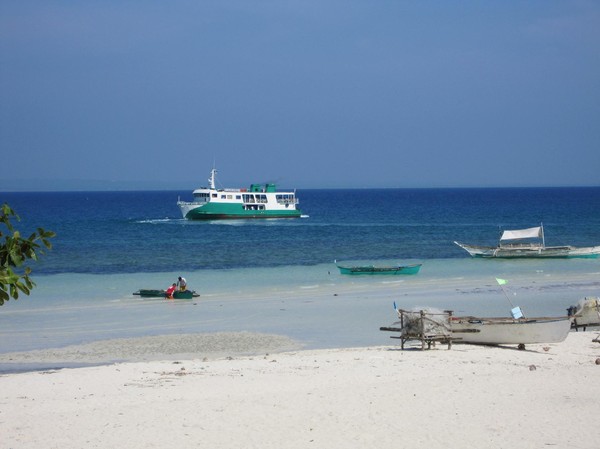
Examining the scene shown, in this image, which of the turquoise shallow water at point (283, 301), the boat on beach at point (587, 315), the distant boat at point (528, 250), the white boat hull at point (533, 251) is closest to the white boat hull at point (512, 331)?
the turquoise shallow water at point (283, 301)

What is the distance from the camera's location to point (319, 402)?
44.2 ft

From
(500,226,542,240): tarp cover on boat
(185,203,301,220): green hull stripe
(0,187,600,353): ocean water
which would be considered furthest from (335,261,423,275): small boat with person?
(185,203,301,220): green hull stripe

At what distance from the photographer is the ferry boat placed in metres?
84.0

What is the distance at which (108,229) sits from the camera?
7288cm

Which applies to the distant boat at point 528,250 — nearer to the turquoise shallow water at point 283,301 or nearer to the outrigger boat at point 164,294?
the turquoise shallow water at point 283,301

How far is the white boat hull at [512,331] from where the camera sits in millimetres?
18469

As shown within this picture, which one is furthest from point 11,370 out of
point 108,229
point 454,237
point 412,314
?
point 108,229

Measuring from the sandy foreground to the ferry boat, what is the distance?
218 ft

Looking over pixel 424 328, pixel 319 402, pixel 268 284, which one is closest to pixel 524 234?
pixel 268 284

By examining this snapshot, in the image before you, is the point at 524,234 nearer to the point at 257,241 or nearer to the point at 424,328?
the point at 257,241

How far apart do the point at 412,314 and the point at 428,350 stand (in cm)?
88

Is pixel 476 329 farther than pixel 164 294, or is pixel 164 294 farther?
pixel 164 294

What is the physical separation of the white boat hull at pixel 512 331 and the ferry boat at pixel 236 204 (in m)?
65.9

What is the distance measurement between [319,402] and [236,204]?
7166 cm
